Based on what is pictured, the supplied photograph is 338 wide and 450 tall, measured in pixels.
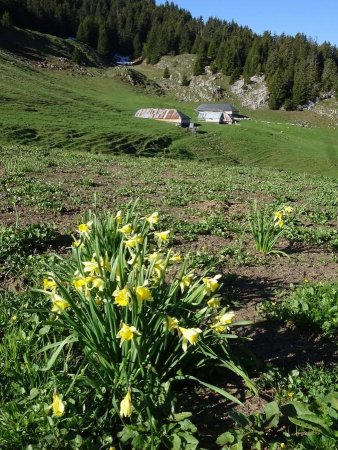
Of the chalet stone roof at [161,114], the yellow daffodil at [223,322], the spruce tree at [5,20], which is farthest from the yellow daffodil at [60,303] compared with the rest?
the spruce tree at [5,20]

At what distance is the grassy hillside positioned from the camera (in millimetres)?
37219

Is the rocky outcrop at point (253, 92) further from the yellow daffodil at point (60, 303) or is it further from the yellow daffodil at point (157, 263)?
the yellow daffodil at point (60, 303)

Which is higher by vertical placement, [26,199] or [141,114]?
[141,114]

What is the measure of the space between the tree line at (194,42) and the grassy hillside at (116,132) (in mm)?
36747

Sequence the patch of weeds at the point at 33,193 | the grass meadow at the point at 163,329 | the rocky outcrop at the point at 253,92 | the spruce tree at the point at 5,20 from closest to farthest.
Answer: the grass meadow at the point at 163,329
the patch of weeds at the point at 33,193
the spruce tree at the point at 5,20
the rocky outcrop at the point at 253,92

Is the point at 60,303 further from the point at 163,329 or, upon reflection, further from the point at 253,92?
the point at 253,92

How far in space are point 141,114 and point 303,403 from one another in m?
64.0

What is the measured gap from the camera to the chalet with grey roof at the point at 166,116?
204 ft

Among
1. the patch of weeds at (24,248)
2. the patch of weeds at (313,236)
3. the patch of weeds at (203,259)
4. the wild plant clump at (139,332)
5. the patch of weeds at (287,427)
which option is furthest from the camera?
the patch of weeds at (313,236)

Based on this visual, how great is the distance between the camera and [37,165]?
13781mm

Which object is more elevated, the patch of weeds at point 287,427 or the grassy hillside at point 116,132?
the grassy hillside at point 116,132

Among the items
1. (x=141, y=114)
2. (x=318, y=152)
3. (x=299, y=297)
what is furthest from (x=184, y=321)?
(x=141, y=114)

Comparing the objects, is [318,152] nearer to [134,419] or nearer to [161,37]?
[134,419]

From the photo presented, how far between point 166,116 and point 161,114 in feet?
3.83
